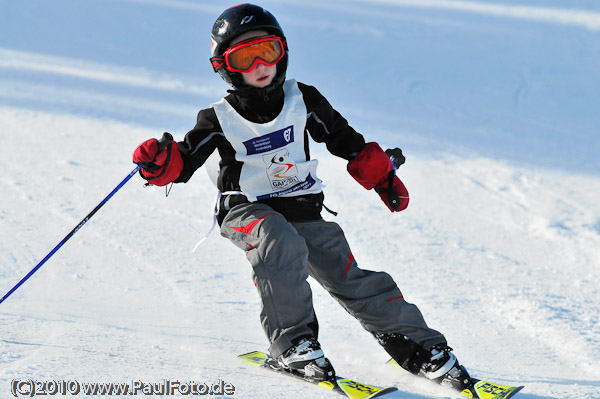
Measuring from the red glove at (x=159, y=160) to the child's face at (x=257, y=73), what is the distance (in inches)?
14.9

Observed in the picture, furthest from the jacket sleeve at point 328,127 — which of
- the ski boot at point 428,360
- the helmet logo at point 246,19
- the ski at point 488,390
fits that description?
the ski at point 488,390

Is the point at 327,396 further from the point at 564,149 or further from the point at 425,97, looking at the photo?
the point at 425,97

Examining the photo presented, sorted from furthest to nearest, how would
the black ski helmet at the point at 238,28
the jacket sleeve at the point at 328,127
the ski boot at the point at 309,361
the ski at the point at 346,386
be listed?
1. the jacket sleeve at the point at 328,127
2. the black ski helmet at the point at 238,28
3. the ski boot at the point at 309,361
4. the ski at the point at 346,386

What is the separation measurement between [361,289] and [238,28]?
1.10 m

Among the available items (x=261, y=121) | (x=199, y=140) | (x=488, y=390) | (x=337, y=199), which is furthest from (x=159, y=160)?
(x=337, y=199)

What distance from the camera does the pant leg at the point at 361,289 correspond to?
2.71m

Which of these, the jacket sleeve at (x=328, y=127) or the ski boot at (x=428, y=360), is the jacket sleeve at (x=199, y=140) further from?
the ski boot at (x=428, y=360)

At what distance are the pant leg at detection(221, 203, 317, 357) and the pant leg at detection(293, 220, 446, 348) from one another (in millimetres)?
220

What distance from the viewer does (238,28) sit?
104 inches

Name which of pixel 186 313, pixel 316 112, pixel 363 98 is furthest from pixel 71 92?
pixel 316 112

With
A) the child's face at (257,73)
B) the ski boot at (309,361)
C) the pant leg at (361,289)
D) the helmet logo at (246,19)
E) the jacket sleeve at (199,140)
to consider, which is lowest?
the ski boot at (309,361)

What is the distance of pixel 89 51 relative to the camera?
9.10 meters

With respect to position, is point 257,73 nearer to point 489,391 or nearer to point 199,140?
point 199,140

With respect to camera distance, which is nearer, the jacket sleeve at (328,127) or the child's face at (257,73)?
the child's face at (257,73)
